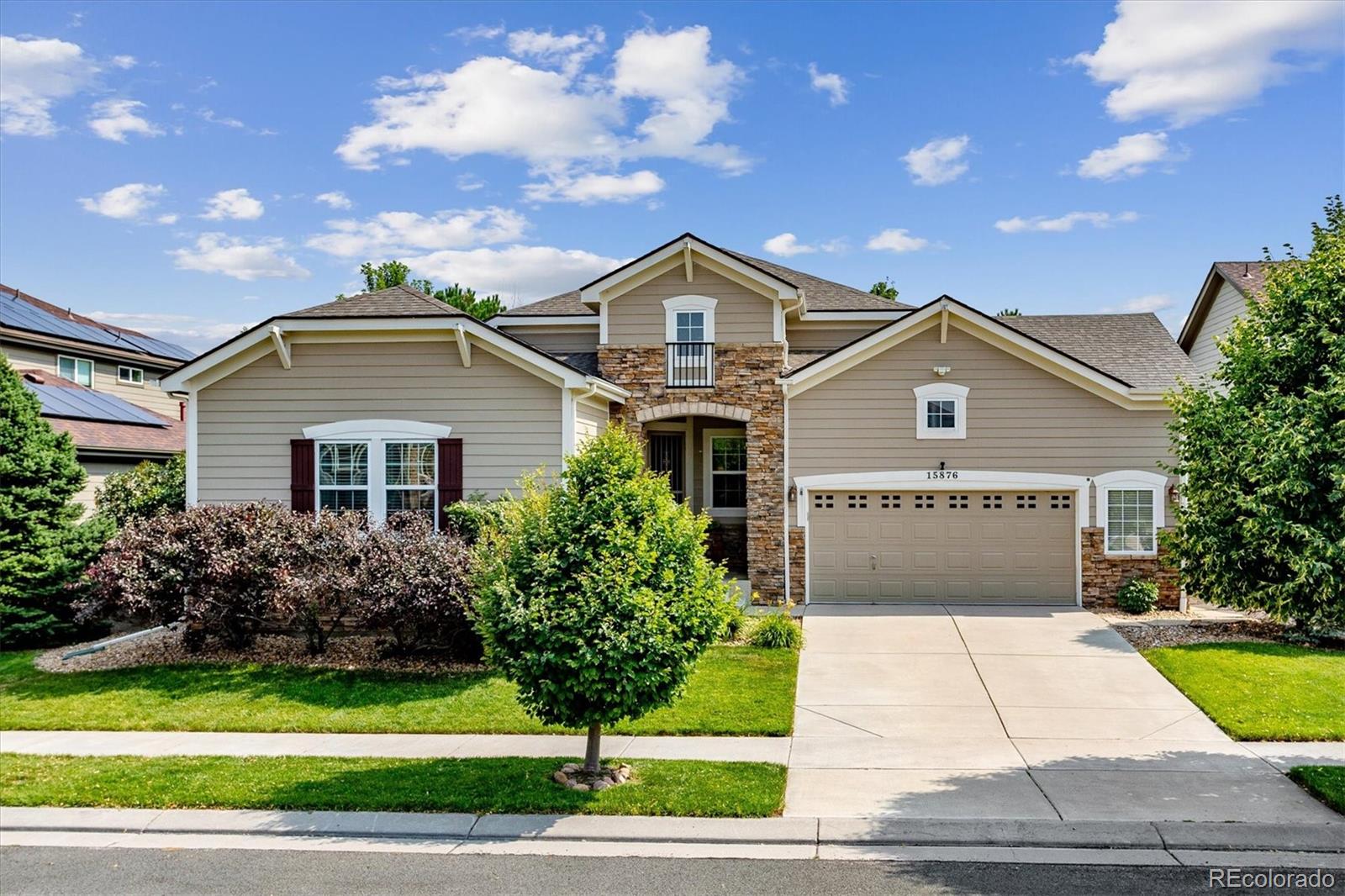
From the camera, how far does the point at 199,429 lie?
586 inches

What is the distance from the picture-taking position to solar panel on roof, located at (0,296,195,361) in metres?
24.7

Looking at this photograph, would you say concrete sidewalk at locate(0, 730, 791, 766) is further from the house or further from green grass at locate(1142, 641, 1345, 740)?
the house

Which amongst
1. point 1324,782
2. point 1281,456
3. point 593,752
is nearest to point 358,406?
point 593,752

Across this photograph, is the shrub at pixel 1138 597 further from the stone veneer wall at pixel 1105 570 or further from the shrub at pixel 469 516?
the shrub at pixel 469 516

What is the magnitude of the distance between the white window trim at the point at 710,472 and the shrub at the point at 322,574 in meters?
7.94

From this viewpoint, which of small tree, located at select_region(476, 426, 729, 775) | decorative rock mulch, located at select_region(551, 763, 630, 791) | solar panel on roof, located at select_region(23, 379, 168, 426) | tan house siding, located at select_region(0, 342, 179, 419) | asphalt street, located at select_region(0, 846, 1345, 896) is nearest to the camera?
asphalt street, located at select_region(0, 846, 1345, 896)


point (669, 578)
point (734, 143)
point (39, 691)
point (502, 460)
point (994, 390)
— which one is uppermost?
point (734, 143)

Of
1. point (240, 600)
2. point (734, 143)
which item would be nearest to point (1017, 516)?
point (734, 143)

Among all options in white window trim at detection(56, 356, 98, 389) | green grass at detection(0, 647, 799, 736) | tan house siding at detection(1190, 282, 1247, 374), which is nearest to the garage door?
green grass at detection(0, 647, 799, 736)

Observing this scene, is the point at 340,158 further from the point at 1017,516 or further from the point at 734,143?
the point at 1017,516

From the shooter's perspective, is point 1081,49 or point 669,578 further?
point 1081,49

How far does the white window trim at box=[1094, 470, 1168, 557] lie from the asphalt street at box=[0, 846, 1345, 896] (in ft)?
34.8

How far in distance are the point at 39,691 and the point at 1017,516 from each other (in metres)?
15.4

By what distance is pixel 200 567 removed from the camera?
12297 millimetres
